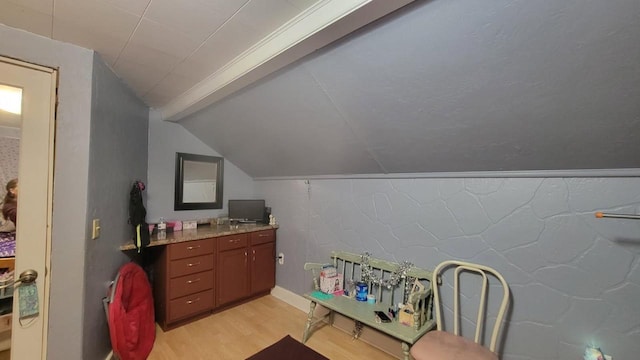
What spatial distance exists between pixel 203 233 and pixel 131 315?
901 millimetres

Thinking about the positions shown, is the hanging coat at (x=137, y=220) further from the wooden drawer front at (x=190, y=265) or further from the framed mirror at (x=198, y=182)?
the framed mirror at (x=198, y=182)

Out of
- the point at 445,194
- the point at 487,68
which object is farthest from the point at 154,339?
the point at 487,68

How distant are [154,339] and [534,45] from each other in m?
3.36

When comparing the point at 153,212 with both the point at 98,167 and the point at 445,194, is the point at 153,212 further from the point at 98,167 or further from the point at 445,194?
the point at 445,194

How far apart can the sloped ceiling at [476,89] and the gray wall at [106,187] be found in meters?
0.96

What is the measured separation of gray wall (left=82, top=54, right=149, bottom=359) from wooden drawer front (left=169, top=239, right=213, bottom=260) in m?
0.39

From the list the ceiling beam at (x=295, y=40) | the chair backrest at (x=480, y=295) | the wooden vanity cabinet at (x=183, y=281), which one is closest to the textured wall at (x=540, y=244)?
the chair backrest at (x=480, y=295)

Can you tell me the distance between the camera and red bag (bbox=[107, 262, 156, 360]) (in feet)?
6.04

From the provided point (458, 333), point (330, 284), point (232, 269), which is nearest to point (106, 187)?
point (232, 269)

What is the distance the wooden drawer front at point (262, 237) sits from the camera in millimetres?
3119

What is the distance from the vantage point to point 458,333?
1.91 m

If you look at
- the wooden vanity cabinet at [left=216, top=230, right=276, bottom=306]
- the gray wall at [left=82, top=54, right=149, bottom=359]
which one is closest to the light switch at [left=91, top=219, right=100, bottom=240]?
the gray wall at [left=82, top=54, right=149, bottom=359]

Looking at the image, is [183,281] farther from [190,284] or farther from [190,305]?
[190,305]

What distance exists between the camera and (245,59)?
1.72 meters
